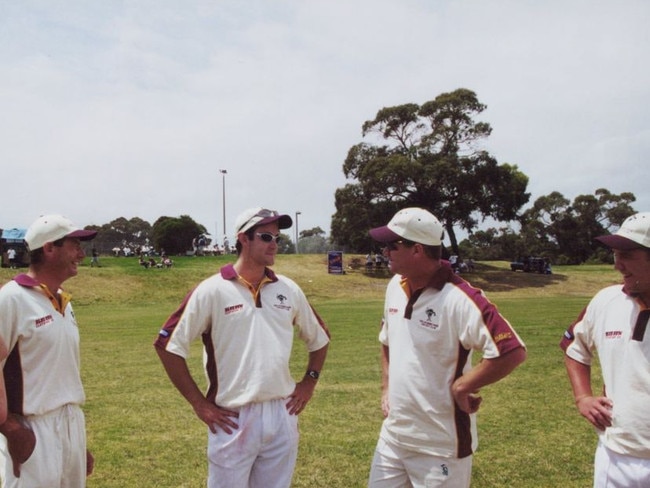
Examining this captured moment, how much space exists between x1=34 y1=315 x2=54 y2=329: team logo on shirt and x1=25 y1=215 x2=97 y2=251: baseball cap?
53 centimetres

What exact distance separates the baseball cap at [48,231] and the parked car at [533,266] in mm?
55831

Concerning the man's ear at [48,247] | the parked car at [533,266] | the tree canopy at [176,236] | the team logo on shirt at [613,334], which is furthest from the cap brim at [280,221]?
the tree canopy at [176,236]

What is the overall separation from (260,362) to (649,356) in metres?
2.33

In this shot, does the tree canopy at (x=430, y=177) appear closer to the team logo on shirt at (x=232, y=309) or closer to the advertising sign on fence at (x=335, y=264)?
the advertising sign on fence at (x=335, y=264)

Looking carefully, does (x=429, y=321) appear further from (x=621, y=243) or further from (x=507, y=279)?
(x=507, y=279)

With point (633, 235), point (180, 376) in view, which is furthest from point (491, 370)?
point (180, 376)

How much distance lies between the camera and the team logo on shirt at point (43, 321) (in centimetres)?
381

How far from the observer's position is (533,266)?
5703cm

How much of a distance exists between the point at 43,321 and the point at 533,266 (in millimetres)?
57566

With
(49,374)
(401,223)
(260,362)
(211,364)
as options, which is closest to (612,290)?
(401,223)

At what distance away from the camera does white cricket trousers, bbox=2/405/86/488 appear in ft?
12.0

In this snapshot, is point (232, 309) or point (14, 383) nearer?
point (14, 383)

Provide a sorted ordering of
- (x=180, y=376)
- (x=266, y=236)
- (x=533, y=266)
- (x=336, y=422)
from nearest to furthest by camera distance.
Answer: (x=180, y=376), (x=266, y=236), (x=336, y=422), (x=533, y=266)

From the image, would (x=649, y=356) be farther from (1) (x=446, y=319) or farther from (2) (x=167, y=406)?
(2) (x=167, y=406)
